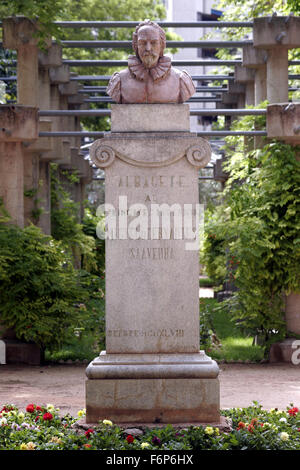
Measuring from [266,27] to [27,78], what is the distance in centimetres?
444

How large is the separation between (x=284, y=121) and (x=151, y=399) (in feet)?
22.3

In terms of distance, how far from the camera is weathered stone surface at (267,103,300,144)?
12.4 m

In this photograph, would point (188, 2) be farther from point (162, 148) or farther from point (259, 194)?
point (162, 148)

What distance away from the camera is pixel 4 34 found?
13.8 meters

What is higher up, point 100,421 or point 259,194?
point 259,194

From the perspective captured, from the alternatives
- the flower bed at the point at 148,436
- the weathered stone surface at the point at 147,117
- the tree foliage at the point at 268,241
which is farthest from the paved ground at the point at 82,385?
the weathered stone surface at the point at 147,117

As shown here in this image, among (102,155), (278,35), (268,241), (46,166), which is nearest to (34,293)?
(268,241)

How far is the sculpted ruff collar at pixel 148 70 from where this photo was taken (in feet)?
24.6

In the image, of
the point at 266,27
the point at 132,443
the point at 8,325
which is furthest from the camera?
the point at 266,27

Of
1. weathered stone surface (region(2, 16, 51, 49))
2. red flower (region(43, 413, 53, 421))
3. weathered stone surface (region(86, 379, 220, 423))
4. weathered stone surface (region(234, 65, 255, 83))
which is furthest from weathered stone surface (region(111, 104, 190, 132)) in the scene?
weathered stone surface (region(234, 65, 255, 83))

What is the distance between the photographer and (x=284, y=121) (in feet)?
40.9

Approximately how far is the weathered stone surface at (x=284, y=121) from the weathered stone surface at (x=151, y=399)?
21.3ft

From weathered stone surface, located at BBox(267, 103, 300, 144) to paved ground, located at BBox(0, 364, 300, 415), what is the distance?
3.74 meters

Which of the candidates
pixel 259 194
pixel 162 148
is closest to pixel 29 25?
pixel 259 194
